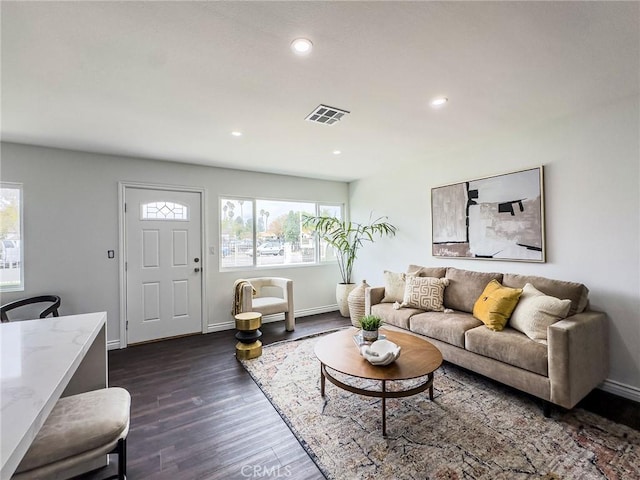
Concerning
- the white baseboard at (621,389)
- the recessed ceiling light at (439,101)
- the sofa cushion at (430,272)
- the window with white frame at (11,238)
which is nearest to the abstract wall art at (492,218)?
the sofa cushion at (430,272)

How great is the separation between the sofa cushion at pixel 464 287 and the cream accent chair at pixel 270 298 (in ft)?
6.85

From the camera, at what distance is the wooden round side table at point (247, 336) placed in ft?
10.6

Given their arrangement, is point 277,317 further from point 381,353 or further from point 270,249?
point 381,353

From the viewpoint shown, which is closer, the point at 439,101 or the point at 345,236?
the point at 439,101

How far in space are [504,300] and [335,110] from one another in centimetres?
223

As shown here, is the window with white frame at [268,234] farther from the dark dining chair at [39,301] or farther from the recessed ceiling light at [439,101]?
the recessed ceiling light at [439,101]

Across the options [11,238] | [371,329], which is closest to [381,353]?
[371,329]

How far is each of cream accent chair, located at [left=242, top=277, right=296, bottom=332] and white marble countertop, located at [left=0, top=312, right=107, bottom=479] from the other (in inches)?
87.5

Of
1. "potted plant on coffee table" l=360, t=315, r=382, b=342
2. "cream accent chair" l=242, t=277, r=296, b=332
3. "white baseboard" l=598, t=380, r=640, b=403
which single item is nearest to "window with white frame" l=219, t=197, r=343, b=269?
"cream accent chair" l=242, t=277, r=296, b=332

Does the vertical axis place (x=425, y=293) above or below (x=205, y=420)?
above

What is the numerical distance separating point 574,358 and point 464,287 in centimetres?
124

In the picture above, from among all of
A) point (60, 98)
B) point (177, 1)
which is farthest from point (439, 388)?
point (60, 98)

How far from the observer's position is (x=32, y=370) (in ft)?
3.42

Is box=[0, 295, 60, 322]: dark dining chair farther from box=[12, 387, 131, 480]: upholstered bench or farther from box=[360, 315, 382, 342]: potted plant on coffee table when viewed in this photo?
box=[360, 315, 382, 342]: potted plant on coffee table
